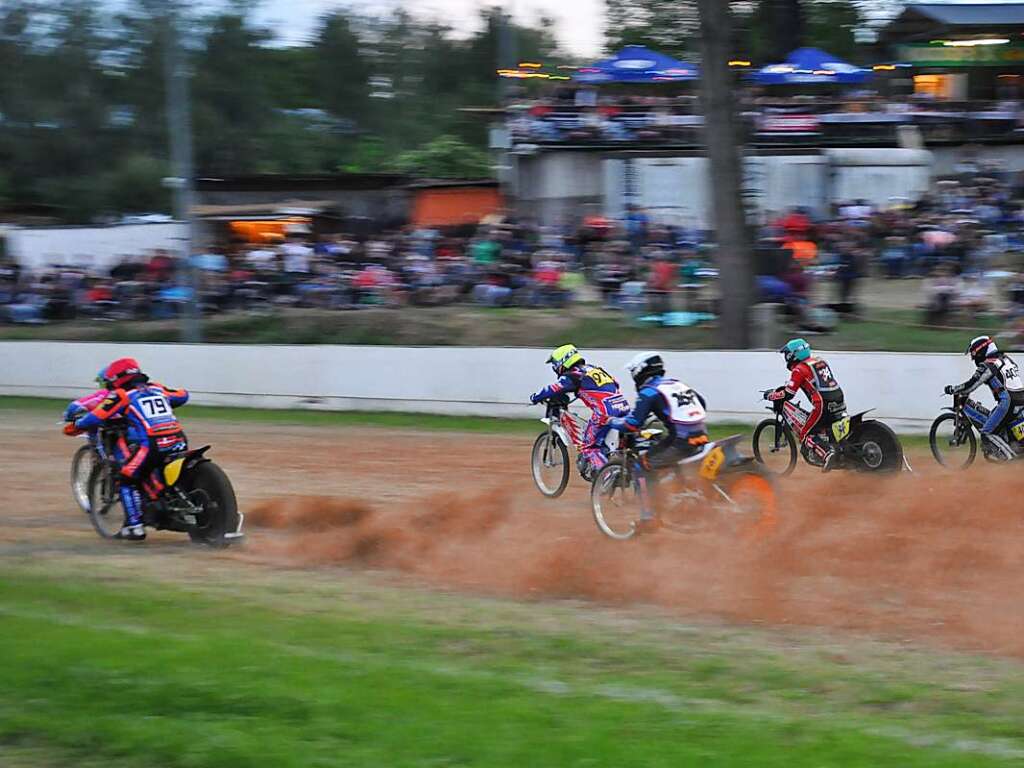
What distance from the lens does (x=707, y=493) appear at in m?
10.8

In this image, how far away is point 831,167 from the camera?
34.0 m

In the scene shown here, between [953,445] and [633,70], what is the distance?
24.5 m

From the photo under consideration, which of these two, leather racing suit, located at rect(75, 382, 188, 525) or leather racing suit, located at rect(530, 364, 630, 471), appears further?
leather racing suit, located at rect(530, 364, 630, 471)

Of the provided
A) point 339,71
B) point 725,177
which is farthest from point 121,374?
point 339,71

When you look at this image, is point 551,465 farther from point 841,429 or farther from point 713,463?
point 713,463

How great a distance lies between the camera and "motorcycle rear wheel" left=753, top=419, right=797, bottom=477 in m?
15.5

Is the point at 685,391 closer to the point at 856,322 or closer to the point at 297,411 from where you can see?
the point at 856,322

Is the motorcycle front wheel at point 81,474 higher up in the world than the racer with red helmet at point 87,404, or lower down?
lower down

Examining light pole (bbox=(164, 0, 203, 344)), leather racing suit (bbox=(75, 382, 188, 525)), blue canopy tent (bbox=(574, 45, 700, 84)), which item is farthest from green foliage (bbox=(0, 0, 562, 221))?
leather racing suit (bbox=(75, 382, 188, 525))

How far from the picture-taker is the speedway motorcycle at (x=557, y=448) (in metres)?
14.2

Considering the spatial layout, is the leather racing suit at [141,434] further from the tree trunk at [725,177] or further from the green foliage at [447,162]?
the green foliage at [447,162]

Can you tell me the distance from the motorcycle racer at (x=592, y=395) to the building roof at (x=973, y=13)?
32.3 meters

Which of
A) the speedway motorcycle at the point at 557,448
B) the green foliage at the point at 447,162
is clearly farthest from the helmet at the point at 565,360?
the green foliage at the point at 447,162

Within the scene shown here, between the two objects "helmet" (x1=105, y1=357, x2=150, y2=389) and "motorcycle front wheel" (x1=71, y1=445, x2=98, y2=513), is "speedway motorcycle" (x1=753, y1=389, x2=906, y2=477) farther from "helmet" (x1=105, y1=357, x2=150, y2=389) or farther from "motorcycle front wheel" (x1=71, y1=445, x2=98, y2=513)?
"motorcycle front wheel" (x1=71, y1=445, x2=98, y2=513)
